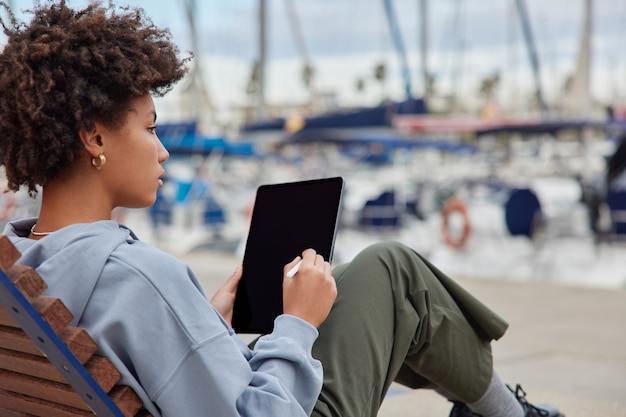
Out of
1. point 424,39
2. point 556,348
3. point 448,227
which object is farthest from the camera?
point 424,39

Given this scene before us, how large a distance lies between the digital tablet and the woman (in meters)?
0.15

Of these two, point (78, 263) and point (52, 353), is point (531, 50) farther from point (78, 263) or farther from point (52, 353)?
point (52, 353)

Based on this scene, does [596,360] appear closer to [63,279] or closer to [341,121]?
[63,279]

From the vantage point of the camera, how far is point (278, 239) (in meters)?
2.27

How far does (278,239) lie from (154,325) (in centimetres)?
68

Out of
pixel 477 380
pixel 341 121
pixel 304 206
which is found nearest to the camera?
pixel 304 206

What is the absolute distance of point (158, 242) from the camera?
14.3m

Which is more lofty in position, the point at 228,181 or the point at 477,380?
the point at 477,380

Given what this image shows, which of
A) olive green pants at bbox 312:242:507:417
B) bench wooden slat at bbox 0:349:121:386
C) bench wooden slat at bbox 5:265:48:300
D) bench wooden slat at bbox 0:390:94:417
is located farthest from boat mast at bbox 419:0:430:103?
bench wooden slat at bbox 5:265:48:300

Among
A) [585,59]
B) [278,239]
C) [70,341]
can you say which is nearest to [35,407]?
[70,341]

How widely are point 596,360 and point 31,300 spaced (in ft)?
13.9

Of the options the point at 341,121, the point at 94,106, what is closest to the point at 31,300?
the point at 94,106

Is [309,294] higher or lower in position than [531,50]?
lower

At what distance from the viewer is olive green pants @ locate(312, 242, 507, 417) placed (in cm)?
212
